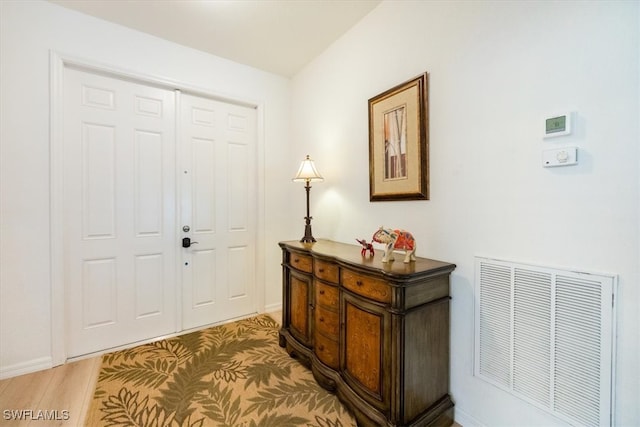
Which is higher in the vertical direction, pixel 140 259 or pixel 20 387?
pixel 140 259

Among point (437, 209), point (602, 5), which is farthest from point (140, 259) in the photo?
point (602, 5)

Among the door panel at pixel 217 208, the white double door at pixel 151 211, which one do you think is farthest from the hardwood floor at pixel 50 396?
the door panel at pixel 217 208

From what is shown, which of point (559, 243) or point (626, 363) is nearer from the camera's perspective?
point (626, 363)

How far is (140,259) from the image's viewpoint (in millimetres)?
2564

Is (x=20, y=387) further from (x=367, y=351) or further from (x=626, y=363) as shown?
(x=626, y=363)

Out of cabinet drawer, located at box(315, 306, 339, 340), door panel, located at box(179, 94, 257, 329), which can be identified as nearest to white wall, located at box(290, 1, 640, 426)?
cabinet drawer, located at box(315, 306, 339, 340)

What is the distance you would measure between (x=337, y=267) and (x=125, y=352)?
2.07 m

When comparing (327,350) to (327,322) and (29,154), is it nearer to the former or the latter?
(327,322)

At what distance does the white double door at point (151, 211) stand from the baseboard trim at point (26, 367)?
0.15 m

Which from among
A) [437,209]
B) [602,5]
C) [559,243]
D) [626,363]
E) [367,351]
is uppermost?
[602,5]

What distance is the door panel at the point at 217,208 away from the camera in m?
2.79

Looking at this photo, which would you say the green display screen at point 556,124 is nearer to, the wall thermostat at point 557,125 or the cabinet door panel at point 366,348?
the wall thermostat at point 557,125
